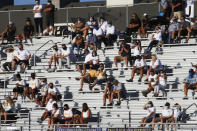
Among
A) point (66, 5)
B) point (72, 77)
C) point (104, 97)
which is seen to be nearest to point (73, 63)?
point (72, 77)

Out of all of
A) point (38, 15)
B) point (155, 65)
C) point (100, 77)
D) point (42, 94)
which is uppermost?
point (38, 15)

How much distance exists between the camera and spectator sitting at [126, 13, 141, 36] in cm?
3378

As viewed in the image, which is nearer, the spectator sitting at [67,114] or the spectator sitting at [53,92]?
the spectator sitting at [67,114]

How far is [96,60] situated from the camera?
32.4 meters

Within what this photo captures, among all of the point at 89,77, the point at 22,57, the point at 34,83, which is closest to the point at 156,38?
the point at 89,77

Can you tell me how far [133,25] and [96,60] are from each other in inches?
104

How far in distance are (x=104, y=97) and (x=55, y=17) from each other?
331 inches

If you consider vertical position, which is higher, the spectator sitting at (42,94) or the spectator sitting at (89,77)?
the spectator sitting at (89,77)

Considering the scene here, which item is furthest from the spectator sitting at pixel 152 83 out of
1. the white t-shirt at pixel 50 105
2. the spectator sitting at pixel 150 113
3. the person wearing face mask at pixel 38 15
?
the person wearing face mask at pixel 38 15

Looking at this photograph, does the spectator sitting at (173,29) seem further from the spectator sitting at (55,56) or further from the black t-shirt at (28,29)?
the black t-shirt at (28,29)

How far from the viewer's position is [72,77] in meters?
32.9

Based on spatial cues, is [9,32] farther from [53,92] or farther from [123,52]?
[123,52]

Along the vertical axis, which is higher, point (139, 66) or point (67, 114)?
point (139, 66)

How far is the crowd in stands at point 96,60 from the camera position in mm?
29594
